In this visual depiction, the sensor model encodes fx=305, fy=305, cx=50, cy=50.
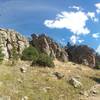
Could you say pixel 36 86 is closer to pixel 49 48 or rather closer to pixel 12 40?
pixel 12 40

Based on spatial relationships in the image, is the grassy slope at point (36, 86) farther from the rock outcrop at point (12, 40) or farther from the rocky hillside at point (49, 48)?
Result: the rock outcrop at point (12, 40)

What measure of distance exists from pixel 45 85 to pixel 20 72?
4.82 m

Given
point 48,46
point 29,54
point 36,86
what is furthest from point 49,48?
point 36,86

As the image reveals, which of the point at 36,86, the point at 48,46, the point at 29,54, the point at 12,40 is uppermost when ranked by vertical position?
the point at 12,40

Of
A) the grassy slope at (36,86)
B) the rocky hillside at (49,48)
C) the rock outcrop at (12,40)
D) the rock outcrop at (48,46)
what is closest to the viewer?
the grassy slope at (36,86)

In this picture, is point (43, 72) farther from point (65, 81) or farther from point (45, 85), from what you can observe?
point (45, 85)

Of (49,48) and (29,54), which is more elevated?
(49,48)

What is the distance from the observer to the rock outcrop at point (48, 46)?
71350mm

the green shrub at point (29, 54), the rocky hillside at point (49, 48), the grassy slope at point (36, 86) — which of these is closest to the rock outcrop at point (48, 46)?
the rocky hillside at point (49, 48)

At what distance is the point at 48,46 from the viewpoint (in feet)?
239

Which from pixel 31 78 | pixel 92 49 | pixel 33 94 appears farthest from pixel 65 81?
pixel 92 49

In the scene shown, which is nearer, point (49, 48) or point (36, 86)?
point (36, 86)

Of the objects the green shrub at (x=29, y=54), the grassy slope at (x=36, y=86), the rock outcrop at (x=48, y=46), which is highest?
the rock outcrop at (x=48, y=46)

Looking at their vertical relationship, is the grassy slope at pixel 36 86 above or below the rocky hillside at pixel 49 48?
below
